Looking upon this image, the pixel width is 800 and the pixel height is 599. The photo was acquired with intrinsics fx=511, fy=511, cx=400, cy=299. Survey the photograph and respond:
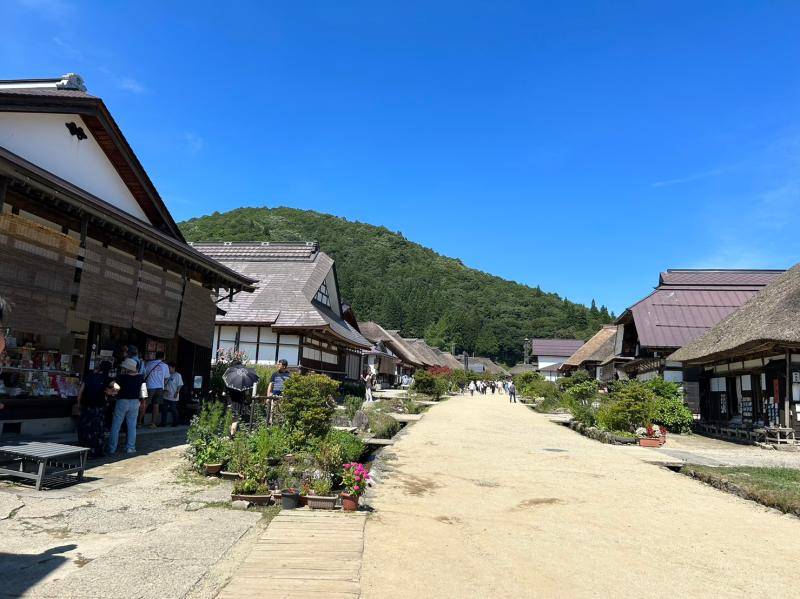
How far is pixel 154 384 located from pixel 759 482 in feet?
40.9

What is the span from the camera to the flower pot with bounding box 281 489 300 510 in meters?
6.42

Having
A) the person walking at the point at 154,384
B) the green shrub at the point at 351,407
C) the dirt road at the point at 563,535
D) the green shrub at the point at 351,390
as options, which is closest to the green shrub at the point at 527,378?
the green shrub at the point at 351,390

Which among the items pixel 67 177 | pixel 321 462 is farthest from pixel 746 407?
pixel 67 177

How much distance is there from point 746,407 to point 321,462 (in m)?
18.2

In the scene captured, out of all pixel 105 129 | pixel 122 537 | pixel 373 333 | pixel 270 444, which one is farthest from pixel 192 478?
pixel 373 333

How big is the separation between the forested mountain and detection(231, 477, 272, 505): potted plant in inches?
3354

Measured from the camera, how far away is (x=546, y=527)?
21.0ft

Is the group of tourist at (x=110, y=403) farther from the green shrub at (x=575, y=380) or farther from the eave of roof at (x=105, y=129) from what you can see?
the green shrub at (x=575, y=380)

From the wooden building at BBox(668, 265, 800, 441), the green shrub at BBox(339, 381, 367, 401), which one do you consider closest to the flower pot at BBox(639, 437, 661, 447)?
the wooden building at BBox(668, 265, 800, 441)

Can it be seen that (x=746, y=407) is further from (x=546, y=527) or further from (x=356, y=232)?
(x=356, y=232)

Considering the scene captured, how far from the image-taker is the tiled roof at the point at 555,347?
77.4 meters

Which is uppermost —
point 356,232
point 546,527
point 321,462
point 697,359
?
point 356,232

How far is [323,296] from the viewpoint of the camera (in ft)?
89.1

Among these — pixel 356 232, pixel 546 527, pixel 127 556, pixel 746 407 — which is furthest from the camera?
pixel 356 232
